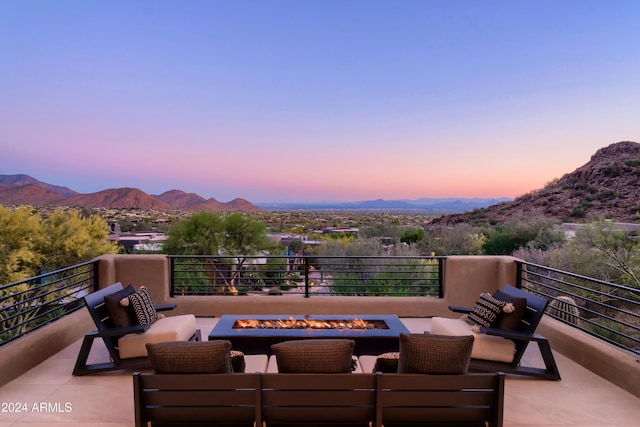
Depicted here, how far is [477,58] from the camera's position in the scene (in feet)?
41.4

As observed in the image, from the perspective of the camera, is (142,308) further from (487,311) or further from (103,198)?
(103,198)

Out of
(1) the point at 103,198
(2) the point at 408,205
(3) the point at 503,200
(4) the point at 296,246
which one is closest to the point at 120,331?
(4) the point at 296,246

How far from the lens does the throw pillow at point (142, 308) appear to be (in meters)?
4.27

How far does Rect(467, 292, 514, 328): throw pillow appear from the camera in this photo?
4.18 metres

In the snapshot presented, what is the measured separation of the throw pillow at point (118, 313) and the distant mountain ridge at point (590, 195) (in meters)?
18.0

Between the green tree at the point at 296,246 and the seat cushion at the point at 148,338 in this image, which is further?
the green tree at the point at 296,246

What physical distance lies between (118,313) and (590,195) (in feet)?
69.2

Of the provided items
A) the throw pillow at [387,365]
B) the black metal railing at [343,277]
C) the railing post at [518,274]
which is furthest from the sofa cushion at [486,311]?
the railing post at [518,274]

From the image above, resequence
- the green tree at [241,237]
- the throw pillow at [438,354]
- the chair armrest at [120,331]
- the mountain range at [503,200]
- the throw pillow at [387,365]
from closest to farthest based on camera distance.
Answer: the throw pillow at [438,354]
the throw pillow at [387,365]
the chair armrest at [120,331]
the green tree at [241,237]
the mountain range at [503,200]

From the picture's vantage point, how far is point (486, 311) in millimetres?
4285

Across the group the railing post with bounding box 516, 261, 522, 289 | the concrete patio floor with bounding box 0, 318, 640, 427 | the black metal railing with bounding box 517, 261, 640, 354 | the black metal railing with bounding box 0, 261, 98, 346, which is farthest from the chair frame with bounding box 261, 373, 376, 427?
the railing post with bounding box 516, 261, 522, 289

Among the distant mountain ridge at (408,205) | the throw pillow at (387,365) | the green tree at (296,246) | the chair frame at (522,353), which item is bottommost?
the green tree at (296,246)

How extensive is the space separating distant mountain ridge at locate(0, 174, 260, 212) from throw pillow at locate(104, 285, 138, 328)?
13787 mm

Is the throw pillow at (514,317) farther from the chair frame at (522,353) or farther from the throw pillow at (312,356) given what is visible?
the throw pillow at (312,356)
